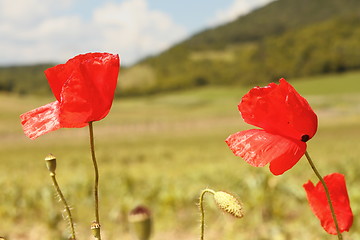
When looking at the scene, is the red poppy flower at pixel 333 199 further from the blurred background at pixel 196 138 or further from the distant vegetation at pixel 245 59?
the distant vegetation at pixel 245 59

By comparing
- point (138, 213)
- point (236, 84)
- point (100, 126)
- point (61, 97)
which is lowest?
point (236, 84)

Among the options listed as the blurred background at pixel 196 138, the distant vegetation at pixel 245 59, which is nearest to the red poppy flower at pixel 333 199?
the blurred background at pixel 196 138

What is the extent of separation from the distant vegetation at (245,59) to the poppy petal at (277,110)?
83.6 meters

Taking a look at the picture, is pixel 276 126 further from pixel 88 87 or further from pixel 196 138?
pixel 196 138

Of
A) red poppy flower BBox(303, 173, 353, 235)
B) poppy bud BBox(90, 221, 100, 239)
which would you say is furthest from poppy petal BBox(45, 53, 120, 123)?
red poppy flower BBox(303, 173, 353, 235)

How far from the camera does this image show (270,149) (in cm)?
71

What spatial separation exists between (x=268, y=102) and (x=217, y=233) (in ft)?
10.8

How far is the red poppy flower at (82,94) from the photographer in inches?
29.2

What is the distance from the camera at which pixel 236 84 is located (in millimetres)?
99438

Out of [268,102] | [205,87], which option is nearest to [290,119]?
[268,102]

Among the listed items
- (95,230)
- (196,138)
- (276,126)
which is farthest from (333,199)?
(196,138)

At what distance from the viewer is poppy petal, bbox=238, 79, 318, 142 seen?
2.44 feet

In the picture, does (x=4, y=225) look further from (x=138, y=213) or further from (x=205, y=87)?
(x=205, y=87)

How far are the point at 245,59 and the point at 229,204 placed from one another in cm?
11601
